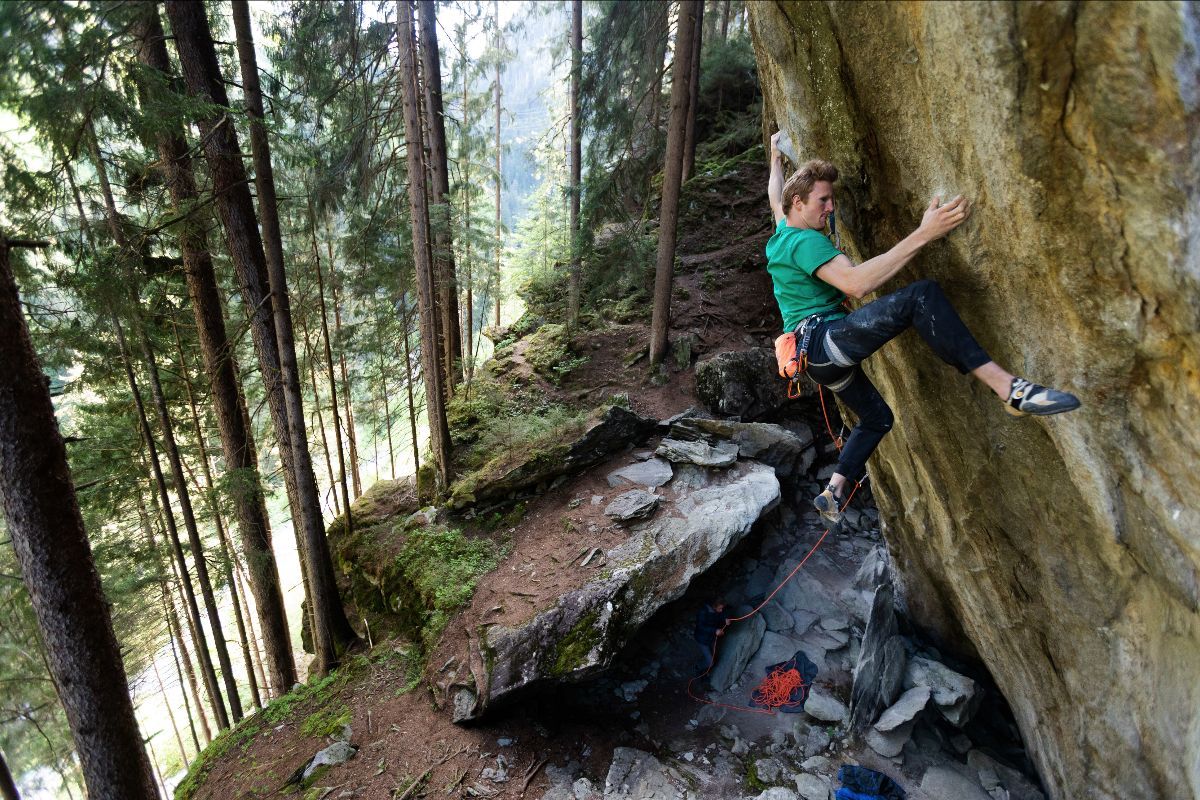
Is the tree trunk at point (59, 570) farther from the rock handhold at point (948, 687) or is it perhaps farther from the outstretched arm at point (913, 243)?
the rock handhold at point (948, 687)

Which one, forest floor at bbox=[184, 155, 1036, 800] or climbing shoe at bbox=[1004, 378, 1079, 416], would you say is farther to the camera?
forest floor at bbox=[184, 155, 1036, 800]

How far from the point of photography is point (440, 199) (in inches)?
381

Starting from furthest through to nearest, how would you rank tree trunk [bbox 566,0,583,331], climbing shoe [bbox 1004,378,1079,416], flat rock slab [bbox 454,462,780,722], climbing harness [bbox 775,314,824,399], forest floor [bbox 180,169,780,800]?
tree trunk [bbox 566,0,583,331], flat rock slab [bbox 454,462,780,722], forest floor [bbox 180,169,780,800], climbing harness [bbox 775,314,824,399], climbing shoe [bbox 1004,378,1079,416]

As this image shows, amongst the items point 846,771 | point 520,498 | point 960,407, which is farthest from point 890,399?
point 520,498

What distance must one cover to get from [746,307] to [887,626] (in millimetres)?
6663

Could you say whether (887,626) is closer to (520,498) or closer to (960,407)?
(960,407)

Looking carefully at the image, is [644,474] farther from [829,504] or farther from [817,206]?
[817,206]

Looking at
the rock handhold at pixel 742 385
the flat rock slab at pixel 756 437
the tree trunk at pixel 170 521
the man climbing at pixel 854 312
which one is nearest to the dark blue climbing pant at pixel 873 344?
the man climbing at pixel 854 312

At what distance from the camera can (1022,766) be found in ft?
19.2

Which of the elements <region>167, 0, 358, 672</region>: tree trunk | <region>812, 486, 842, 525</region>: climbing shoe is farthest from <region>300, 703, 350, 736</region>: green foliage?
<region>812, 486, 842, 525</region>: climbing shoe

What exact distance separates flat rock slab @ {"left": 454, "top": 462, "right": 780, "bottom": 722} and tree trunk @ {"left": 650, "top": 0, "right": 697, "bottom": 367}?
420cm

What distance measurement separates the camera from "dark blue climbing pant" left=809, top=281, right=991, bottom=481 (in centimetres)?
314

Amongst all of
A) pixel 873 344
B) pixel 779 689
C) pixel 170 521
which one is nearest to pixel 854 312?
pixel 873 344

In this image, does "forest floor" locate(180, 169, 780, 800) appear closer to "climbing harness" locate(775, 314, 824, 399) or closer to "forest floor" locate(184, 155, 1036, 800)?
"forest floor" locate(184, 155, 1036, 800)
